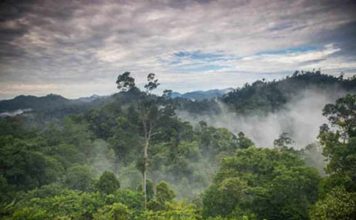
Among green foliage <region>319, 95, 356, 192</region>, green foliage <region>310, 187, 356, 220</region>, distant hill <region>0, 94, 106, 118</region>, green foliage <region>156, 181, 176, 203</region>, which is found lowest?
green foliage <region>156, 181, 176, 203</region>

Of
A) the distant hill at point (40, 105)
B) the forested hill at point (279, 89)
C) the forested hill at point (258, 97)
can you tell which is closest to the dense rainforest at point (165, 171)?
the forested hill at point (258, 97)

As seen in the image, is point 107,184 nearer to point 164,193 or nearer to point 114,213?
point 164,193

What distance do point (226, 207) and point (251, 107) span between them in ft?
198

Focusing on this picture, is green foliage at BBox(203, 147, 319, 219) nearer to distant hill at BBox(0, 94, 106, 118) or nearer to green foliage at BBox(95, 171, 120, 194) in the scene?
green foliage at BBox(95, 171, 120, 194)

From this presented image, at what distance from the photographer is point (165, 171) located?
104 ft

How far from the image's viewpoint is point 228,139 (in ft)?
132

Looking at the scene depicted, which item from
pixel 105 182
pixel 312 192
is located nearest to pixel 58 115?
pixel 105 182

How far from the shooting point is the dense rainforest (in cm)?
1373

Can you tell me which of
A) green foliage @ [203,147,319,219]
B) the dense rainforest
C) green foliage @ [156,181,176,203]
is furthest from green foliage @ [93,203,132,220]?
green foliage @ [156,181,176,203]

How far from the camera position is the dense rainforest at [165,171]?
1373 cm

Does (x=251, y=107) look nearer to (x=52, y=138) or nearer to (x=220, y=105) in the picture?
(x=220, y=105)

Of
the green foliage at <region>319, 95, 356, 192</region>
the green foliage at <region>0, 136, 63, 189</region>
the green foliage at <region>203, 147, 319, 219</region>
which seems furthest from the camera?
the green foliage at <region>0, 136, 63, 189</region>

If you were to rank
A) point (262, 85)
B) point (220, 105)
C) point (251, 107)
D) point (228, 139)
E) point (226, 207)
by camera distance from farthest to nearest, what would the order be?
1. point (262, 85)
2. point (220, 105)
3. point (251, 107)
4. point (228, 139)
5. point (226, 207)

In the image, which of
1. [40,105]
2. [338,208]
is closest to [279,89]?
[338,208]
